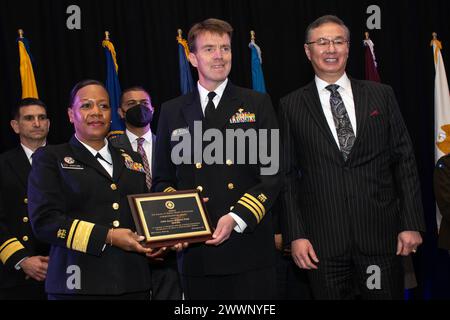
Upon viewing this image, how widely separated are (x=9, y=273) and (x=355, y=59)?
400cm

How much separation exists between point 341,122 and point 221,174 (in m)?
0.71

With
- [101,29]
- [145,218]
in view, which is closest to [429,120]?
[101,29]

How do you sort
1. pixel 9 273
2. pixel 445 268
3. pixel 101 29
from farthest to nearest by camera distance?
pixel 445 268, pixel 101 29, pixel 9 273

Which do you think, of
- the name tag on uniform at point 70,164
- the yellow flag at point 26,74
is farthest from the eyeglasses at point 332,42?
the yellow flag at point 26,74

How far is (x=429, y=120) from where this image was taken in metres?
6.23

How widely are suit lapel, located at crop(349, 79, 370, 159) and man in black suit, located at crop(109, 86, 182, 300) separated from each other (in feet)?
4.50

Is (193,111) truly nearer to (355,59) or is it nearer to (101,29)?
(101,29)

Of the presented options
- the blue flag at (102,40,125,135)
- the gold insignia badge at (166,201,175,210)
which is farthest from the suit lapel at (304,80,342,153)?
the blue flag at (102,40,125,135)

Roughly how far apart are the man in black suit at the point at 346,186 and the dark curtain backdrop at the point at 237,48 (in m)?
2.91

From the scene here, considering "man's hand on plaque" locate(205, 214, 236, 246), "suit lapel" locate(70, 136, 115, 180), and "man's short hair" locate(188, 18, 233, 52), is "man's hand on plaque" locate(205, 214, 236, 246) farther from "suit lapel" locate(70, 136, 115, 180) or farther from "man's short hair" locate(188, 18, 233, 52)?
"man's short hair" locate(188, 18, 233, 52)

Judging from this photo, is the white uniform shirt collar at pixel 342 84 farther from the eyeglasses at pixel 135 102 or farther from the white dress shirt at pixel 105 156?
the eyeglasses at pixel 135 102

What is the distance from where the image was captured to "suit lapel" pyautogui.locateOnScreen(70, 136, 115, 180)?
113 inches

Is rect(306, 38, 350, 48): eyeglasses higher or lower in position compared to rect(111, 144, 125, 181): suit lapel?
higher

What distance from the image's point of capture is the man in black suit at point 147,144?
4.12 m
